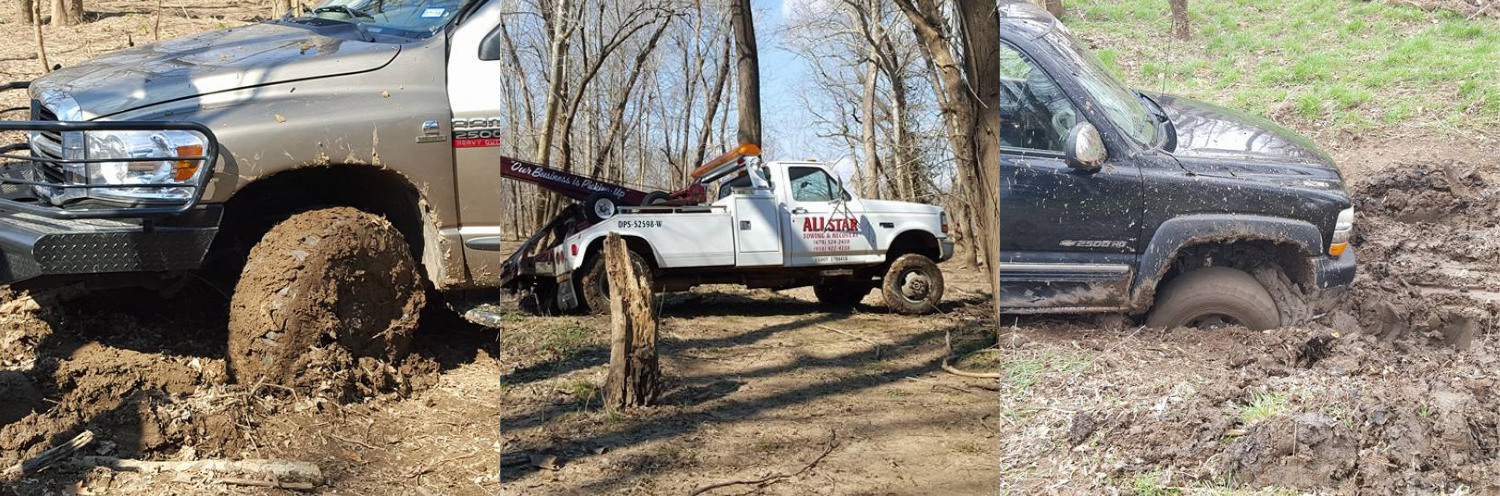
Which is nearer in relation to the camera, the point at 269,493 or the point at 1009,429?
the point at 1009,429

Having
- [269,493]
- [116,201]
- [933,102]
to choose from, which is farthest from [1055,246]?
[116,201]

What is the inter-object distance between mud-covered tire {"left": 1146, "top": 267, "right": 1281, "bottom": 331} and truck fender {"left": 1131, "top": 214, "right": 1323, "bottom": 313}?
0.09m

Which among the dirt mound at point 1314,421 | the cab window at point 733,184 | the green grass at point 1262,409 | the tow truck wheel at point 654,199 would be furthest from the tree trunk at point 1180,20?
the tow truck wheel at point 654,199

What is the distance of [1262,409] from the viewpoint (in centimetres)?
375

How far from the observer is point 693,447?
2.39 metres

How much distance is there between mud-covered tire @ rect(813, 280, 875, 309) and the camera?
2469 millimetres

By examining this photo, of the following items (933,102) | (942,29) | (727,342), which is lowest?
(727,342)

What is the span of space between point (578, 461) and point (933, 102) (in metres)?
1.14

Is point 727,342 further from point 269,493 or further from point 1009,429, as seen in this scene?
point 269,493

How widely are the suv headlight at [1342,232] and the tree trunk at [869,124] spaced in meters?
2.00

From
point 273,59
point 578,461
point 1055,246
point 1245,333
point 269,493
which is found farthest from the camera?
point 273,59

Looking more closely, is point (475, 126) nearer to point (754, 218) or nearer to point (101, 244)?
point (101, 244)

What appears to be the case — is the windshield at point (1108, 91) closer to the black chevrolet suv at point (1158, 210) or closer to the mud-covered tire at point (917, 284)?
the black chevrolet suv at point (1158, 210)

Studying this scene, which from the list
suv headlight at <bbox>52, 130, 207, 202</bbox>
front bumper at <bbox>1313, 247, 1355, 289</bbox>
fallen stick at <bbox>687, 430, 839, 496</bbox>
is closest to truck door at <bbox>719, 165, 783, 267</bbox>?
fallen stick at <bbox>687, 430, 839, 496</bbox>
